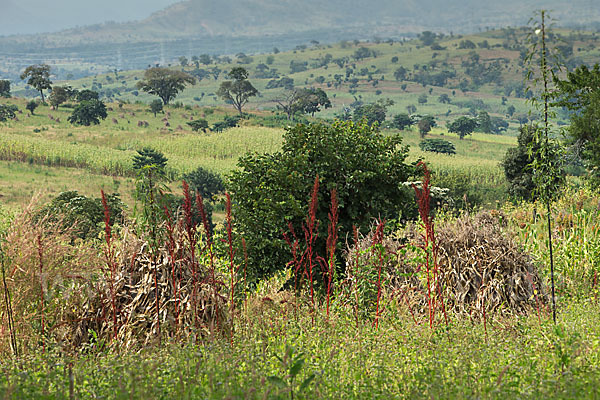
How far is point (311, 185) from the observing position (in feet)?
38.0

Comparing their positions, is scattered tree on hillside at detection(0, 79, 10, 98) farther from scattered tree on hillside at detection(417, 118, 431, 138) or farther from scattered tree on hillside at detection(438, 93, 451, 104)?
scattered tree on hillside at detection(438, 93, 451, 104)

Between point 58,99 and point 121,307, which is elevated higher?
point 58,99

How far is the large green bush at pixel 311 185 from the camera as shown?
37.9 feet

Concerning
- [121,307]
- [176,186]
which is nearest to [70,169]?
[176,186]

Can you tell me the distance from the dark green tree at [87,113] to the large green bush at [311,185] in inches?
2630

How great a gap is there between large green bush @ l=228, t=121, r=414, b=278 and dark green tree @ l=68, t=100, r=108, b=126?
66808 millimetres

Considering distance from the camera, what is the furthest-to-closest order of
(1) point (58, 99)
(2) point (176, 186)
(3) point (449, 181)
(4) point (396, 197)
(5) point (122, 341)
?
(1) point (58, 99) → (2) point (176, 186) → (3) point (449, 181) → (4) point (396, 197) → (5) point (122, 341)

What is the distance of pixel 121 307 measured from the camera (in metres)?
6.71

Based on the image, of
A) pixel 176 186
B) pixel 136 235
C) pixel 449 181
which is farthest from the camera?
pixel 176 186

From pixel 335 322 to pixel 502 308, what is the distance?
7.83 ft

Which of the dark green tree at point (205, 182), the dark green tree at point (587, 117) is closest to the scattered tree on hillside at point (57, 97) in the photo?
the dark green tree at point (205, 182)

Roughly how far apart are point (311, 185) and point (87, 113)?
225 ft

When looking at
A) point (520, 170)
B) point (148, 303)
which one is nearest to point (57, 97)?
point (520, 170)

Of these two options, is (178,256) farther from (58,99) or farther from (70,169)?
(58,99)
